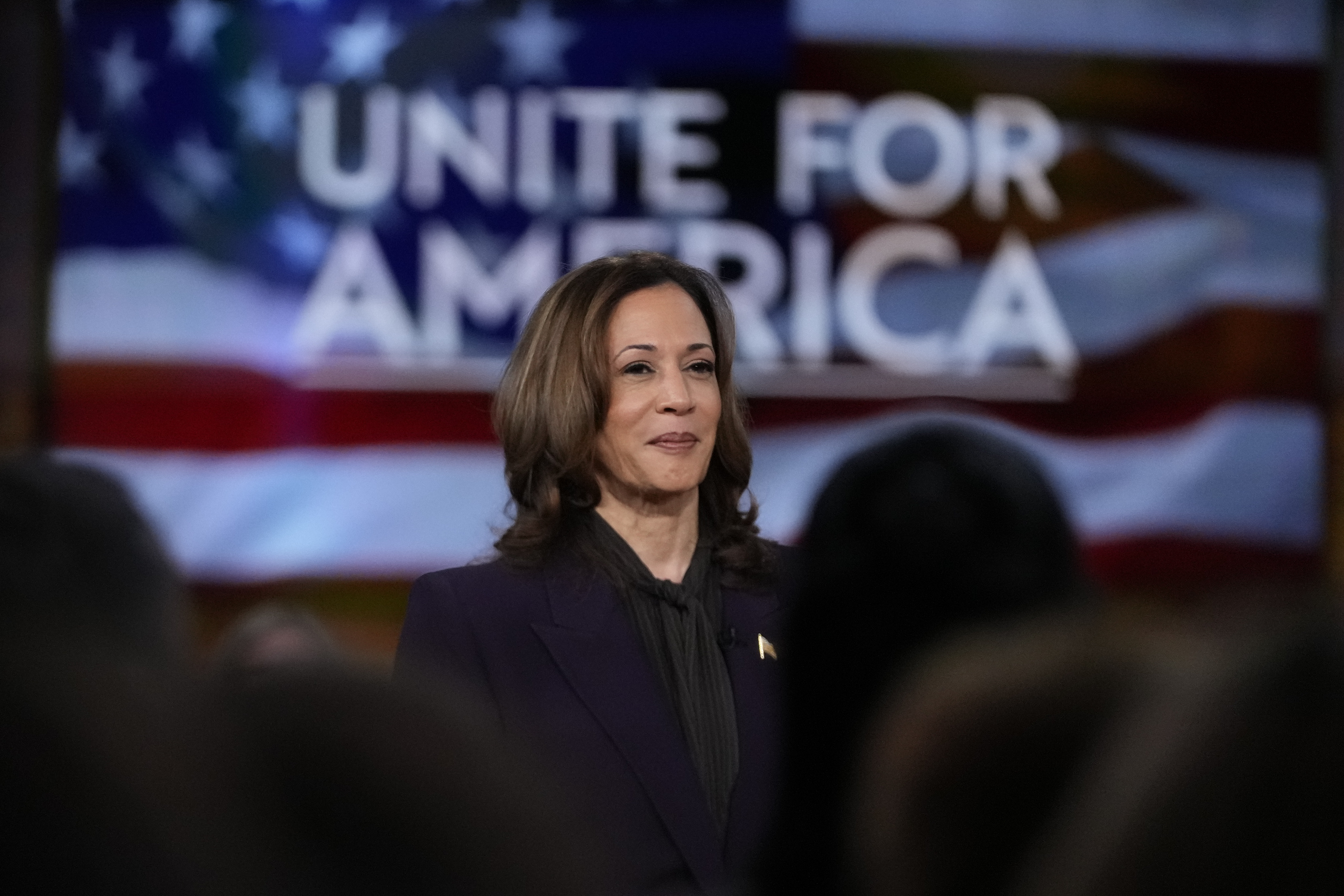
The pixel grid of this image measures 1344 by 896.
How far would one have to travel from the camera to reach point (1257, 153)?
3646 millimetres

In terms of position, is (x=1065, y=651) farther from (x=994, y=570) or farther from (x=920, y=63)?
(x=920, y=63)

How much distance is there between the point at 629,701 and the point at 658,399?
0.40m

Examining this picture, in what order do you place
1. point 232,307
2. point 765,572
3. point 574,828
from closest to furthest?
point 574,828 → point 765,572 → point 232,307

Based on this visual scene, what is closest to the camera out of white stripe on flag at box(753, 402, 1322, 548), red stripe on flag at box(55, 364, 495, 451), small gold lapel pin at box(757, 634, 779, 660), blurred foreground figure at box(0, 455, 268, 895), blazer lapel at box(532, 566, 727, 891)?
blurred foreground figure at box(0, 455, 268, 895)

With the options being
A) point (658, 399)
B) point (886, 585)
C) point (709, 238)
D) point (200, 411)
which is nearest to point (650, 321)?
point (658, 399)

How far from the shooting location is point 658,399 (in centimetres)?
181

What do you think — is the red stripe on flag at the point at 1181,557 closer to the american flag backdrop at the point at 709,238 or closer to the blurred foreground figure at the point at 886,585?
the american flag backdrop at the point at 709,238

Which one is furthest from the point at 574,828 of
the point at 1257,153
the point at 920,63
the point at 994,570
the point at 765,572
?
the point at 1257,153

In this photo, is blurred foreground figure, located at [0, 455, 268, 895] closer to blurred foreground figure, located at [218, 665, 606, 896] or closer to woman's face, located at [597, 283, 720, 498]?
blurred foreground figure, located at [218, 665, 606, 896]

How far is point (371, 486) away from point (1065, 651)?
10.5 feet

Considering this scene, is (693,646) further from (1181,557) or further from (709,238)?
(1181,557)

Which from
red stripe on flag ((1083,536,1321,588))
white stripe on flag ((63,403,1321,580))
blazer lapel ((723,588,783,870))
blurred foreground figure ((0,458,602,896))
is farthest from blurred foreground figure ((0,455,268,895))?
red stripe on flag ((1083,536,1321,588))

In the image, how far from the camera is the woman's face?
5.90 ft

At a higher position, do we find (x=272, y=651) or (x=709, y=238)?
(x=709, y=238)
